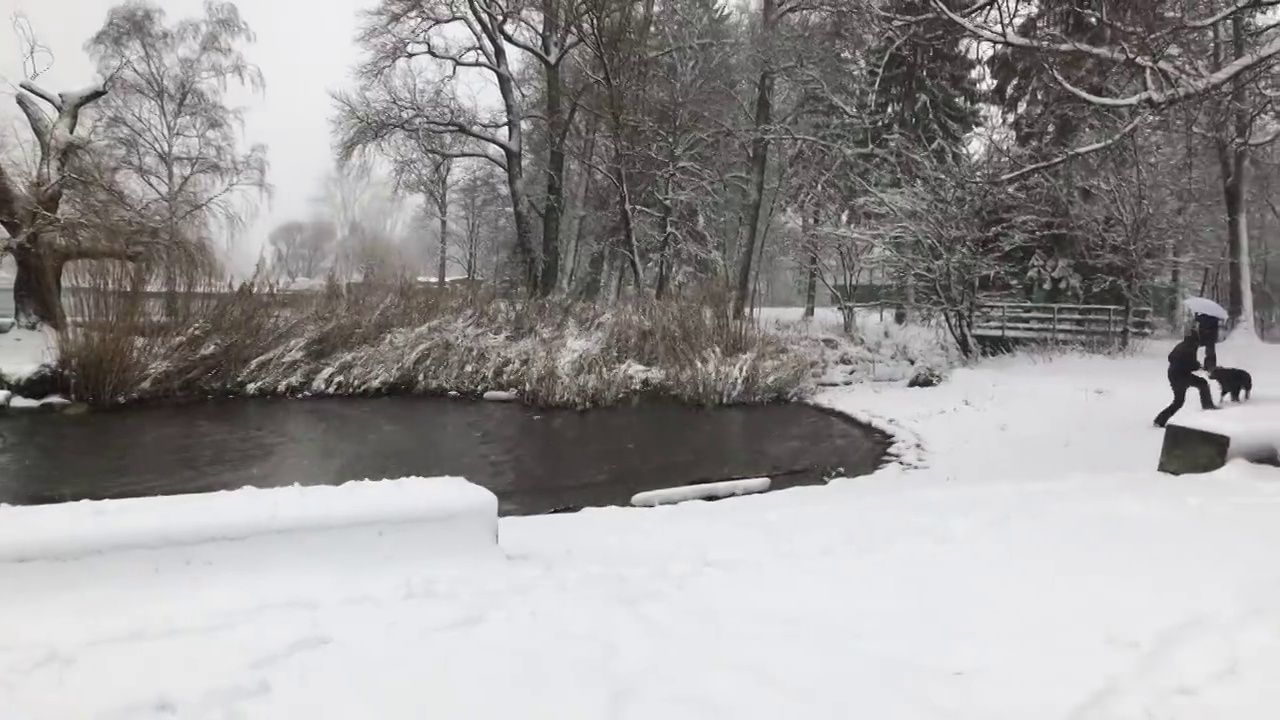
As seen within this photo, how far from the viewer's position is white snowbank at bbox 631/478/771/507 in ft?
22.8

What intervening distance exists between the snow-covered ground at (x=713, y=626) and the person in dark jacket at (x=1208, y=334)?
295cm

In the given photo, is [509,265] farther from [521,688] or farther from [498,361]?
[521,688]

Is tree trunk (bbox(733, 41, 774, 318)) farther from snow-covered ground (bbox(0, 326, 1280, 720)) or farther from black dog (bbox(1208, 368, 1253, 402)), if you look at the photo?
snow-covered ground (bbox(0, 326, 1280, 720))

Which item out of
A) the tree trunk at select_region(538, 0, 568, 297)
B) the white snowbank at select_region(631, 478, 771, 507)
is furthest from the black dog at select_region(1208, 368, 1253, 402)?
the tree trunk at select_region(538, 0, 568, 297)

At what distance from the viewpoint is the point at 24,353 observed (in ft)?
41.5

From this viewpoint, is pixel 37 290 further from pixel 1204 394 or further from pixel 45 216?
Result: pixel 1204 394

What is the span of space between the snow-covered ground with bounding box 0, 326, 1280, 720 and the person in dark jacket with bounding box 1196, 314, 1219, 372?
116 inches

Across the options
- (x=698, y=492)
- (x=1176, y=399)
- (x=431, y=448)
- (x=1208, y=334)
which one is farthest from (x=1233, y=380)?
(x=431, y=448)

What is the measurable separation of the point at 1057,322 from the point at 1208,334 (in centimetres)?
1033

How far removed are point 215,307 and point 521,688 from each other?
44.3ft

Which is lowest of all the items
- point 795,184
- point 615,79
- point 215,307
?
point 215,307

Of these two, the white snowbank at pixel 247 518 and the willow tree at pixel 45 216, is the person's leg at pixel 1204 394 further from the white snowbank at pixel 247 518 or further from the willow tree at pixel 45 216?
the willow tree at pixel 45 216

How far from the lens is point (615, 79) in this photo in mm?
17625

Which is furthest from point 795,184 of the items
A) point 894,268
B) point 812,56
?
point 894,268
